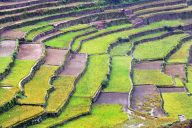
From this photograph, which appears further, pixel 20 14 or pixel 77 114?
pixel 20 14

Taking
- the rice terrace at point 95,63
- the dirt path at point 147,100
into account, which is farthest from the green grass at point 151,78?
the dirt path at point 147,100

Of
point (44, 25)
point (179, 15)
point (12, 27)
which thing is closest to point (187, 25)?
point (179, 15)

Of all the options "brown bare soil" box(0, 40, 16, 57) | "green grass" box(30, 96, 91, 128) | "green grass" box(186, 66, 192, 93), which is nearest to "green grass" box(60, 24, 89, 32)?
"brown bare soil" box(0, 40, 16, 57)

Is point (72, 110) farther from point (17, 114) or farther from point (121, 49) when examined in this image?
point (121, 49)

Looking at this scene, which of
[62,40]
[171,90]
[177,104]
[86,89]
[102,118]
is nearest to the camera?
[102,118]

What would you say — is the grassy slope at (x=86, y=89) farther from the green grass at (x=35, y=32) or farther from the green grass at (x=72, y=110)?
the green grass at (x=35, y=32)

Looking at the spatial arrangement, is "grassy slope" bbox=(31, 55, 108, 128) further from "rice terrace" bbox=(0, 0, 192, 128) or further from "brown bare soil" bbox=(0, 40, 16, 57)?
"brown bare soil" bbox=(0, 40, 16, 57)

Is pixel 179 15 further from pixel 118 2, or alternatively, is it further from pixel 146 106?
pixel 146 106

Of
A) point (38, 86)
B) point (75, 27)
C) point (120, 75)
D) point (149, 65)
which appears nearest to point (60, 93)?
point (38, 86)
